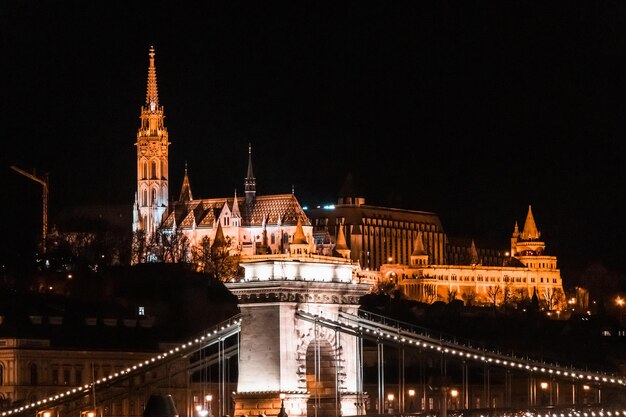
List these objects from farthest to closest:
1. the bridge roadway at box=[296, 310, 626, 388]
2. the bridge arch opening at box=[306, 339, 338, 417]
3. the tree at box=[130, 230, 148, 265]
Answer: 1. the tree at box=[130, 230, 148, 265]
2. the bridge arch opening at box=[306, 339, 338, 417]
3. the bridge roadway at box=[296, 310, 626, 388]

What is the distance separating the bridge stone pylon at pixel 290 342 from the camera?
2461 inches

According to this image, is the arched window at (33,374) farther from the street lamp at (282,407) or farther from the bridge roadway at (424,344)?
the street lamp at (282,407)

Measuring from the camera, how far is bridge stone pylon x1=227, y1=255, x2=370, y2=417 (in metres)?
62.5

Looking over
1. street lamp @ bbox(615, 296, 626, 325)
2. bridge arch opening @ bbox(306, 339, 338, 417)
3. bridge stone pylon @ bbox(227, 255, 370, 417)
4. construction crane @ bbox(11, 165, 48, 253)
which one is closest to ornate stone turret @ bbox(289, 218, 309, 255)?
construction crane @ bbox(11, 165, 48, 253)

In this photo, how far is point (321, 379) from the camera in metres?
64.5

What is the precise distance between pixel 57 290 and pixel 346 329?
78444 mm

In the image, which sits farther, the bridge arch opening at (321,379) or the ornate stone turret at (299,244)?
the ornate stone turret at (299,244)

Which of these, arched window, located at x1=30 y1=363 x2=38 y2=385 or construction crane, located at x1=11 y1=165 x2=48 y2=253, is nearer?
arched window, located at x1=30 y1=363 x2=38 y2=385

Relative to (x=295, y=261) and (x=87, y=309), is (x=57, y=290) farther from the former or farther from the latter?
(x=295, y=261)

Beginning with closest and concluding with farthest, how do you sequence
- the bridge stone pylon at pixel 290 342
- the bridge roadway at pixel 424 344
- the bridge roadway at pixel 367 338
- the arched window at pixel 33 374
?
the bridge stone pylon at pixel 290 342 < the bridge roadway at pixel 424 344 < the bridge roadway at pixel 367 338 < the arched window at pixel 33 374

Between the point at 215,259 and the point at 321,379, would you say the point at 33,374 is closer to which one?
the point at 321,379

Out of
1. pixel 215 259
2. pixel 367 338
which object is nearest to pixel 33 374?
pixel 367 338

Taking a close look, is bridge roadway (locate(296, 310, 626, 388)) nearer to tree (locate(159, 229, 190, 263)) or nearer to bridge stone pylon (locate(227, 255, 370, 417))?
bridge stone pylon (locate(227, 255, 370, 417))

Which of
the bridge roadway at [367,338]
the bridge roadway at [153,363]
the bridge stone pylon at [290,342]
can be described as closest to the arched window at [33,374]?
the bridge roadway at [367,338]
